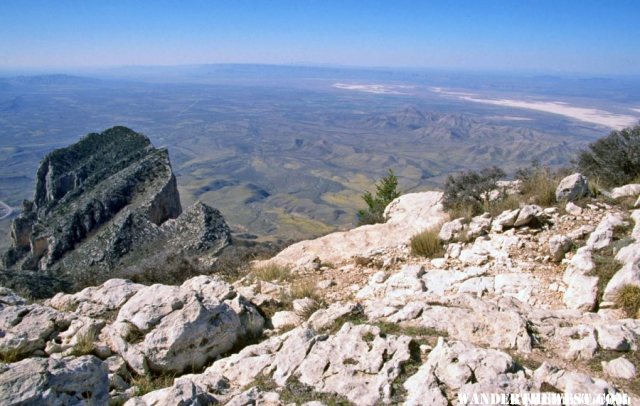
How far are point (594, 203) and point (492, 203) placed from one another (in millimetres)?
2055

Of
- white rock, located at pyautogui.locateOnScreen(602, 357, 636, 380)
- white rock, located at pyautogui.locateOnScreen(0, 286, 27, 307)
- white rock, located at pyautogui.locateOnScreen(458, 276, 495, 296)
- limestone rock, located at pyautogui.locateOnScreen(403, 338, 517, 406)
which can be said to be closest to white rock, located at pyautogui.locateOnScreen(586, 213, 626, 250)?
white rock, located at pyautogui.locateOnScreen(458, 276, 495, 296)

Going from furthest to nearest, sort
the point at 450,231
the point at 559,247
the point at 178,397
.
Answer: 1. the point at 450,231
2. the point at 559,247
3. the point at 178,397

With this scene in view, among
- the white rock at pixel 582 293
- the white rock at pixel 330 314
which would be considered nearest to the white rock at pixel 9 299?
the white rock at pixel 330 314

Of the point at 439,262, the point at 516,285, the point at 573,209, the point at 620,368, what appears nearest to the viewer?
the point at 620,368

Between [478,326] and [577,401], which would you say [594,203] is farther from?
[577,401]

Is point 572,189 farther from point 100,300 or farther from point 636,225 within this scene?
point 100,300

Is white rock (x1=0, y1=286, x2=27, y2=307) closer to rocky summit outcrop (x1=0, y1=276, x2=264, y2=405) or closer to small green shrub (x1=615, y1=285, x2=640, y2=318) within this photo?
rocky summit outcrop (x1=0, y1=276, x2=264, y2=405)

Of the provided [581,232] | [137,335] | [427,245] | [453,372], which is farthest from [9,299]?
[581,232]

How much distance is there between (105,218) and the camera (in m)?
24.0

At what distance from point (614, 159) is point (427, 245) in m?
6.04

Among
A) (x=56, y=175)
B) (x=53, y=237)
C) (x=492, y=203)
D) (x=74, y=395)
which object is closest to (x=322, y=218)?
(x=56, y=175)

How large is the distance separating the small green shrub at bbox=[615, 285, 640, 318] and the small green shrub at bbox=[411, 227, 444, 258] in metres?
3.31

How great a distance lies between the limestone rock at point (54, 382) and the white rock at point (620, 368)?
4987 millimetres

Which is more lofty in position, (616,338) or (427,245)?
(616,338)
